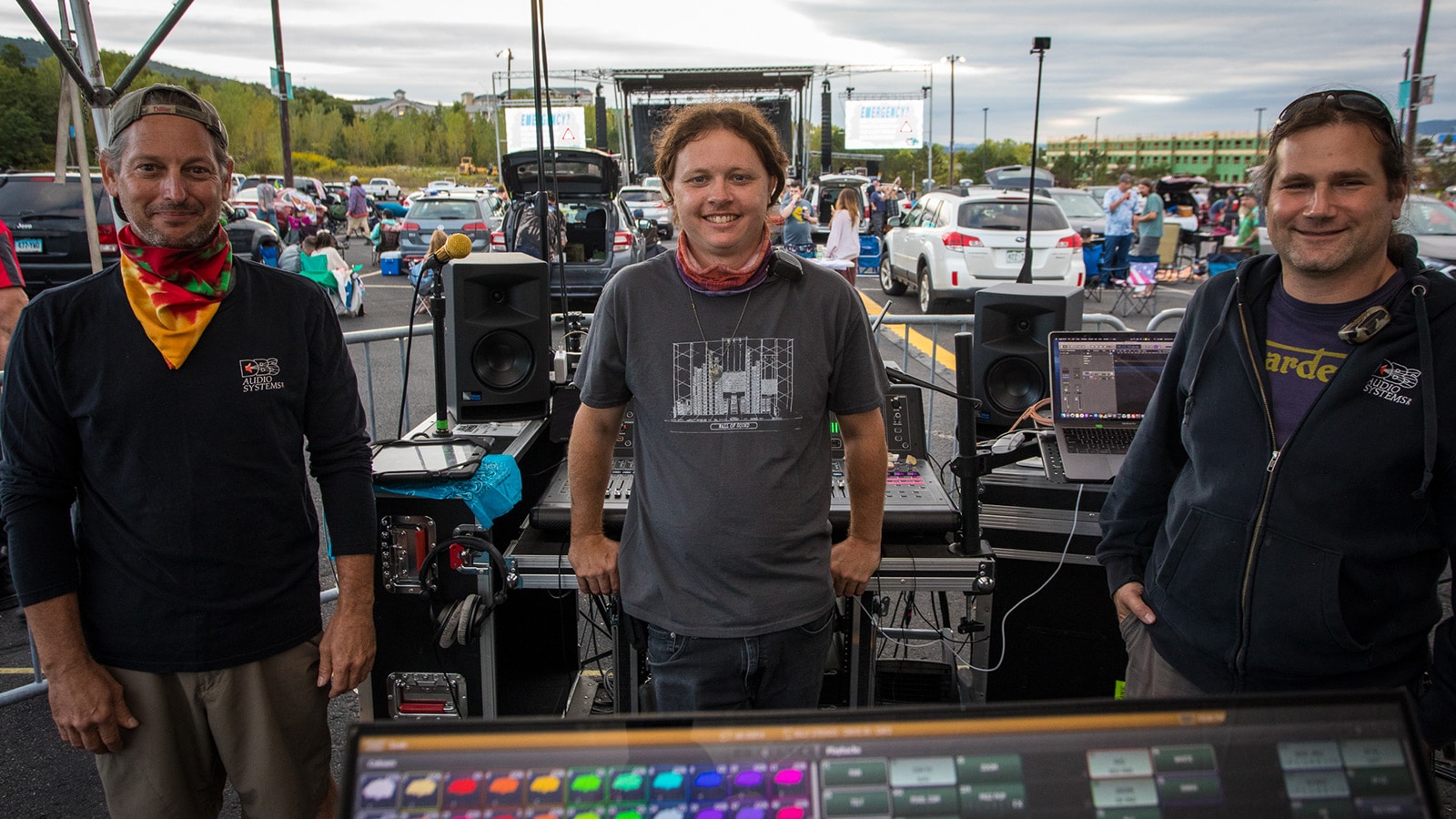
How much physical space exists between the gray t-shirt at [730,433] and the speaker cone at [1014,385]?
1627 mm

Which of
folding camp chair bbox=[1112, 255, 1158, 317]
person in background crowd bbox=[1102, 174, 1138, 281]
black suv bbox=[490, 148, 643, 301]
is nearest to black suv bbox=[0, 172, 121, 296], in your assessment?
black suv bbox=[490, 148, 643, 301]

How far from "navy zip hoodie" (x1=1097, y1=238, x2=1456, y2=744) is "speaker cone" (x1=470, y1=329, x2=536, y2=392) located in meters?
2.31

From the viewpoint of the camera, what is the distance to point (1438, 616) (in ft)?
5.78

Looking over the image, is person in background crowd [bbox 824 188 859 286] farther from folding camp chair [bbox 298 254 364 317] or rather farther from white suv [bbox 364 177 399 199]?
white suv [bbox 364 177 399 199]

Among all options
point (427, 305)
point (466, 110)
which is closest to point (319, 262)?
point (427, 305)

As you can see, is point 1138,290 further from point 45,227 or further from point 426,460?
point 45,227

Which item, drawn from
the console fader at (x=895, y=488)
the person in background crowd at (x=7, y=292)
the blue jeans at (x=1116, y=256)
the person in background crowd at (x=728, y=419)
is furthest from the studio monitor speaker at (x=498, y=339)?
the blue jeans at (x=1116, y=256)

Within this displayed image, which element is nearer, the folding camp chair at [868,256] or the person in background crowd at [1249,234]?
the person in background crowd at [1249,234]

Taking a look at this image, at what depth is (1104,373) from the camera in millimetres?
3129

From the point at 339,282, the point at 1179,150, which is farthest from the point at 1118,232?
the point at 1179,150

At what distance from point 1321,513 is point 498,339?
2.66 meters

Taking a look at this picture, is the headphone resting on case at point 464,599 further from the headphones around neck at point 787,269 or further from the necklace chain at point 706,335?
the headphones around neck at point 787,269

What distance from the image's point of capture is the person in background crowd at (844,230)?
1201 cm

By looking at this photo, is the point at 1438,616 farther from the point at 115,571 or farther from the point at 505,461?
the point at 115,571
